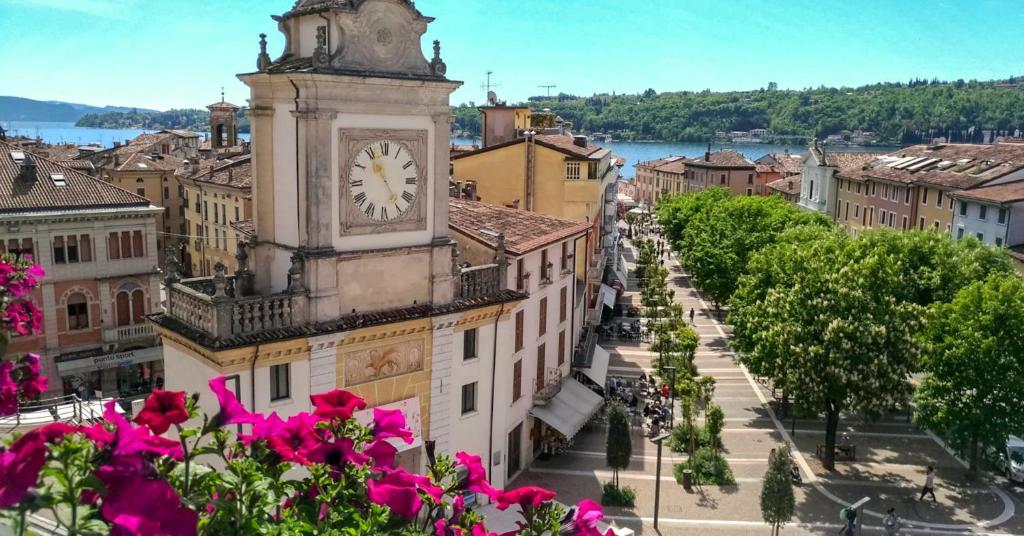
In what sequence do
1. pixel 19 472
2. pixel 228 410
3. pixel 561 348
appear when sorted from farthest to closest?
pixel 561 348 → pixel 228 410 → pixel 19 472

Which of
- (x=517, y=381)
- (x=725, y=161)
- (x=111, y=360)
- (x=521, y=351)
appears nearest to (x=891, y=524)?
(x=517, y=381)

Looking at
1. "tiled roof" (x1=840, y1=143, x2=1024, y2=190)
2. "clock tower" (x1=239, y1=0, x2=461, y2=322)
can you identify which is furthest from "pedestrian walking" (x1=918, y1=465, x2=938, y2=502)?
"tiled roof" (x1=840, y1=143, x2=1024, y2=190)

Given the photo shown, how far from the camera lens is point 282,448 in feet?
17.6

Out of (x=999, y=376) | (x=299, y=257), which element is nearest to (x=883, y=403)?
(x=999, y=376)

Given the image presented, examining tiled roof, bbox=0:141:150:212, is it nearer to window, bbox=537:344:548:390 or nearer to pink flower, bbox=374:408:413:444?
window, bbox=537:344:548:390

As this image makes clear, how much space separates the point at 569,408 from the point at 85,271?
92.9 ft

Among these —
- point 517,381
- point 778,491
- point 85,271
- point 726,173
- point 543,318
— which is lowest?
point 778,491

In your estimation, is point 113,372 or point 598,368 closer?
point 598,368

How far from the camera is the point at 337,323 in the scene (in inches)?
851

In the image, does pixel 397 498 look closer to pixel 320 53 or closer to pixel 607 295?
pixel 320 53

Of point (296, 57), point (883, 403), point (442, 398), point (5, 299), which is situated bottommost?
point (883, 403)

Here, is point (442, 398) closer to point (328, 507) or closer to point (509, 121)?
point (328, 507)

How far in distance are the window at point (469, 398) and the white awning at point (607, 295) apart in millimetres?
33528

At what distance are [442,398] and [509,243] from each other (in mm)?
8407
